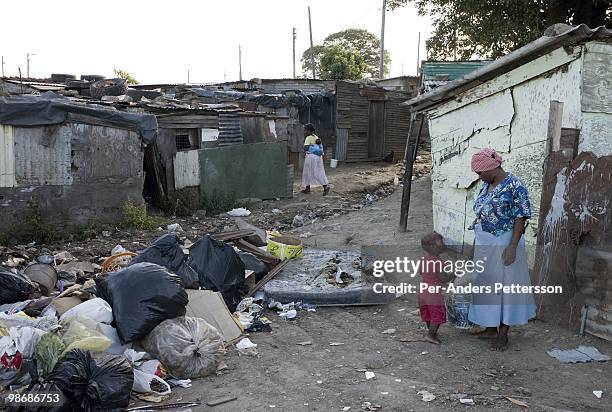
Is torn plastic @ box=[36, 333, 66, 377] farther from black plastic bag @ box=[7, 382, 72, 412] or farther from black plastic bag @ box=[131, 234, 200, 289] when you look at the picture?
black plastic bag @ box=[131, 234, 200, 289]

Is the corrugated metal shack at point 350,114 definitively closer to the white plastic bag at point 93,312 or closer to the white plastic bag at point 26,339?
the white plastic bag at point 93,312

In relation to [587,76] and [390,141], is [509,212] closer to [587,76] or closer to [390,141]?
[587,76]

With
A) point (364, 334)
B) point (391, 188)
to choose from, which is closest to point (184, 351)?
point (364, 334)

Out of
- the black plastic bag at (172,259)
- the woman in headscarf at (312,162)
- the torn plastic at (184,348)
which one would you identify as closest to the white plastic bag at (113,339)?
the torn plastic at (184,348)

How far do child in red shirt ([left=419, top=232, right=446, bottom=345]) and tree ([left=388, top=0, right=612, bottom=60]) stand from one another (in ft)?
30.5

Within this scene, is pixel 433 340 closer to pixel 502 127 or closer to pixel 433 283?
pixel 433 283

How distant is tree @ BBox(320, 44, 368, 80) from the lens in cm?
3192

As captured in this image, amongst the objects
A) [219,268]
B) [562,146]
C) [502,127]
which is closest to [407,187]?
[502,127]

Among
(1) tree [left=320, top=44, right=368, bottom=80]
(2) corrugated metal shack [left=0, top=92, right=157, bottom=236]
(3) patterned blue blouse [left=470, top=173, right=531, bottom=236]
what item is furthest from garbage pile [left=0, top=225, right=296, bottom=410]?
(1) tree [left=320, top=44, right=368, bottom=80]

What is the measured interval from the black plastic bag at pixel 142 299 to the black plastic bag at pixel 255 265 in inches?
68.9

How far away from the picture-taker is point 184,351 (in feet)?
13.4

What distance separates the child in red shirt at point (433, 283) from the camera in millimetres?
4691

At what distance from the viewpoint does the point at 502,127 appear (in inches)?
244

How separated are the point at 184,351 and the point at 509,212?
2505mm
